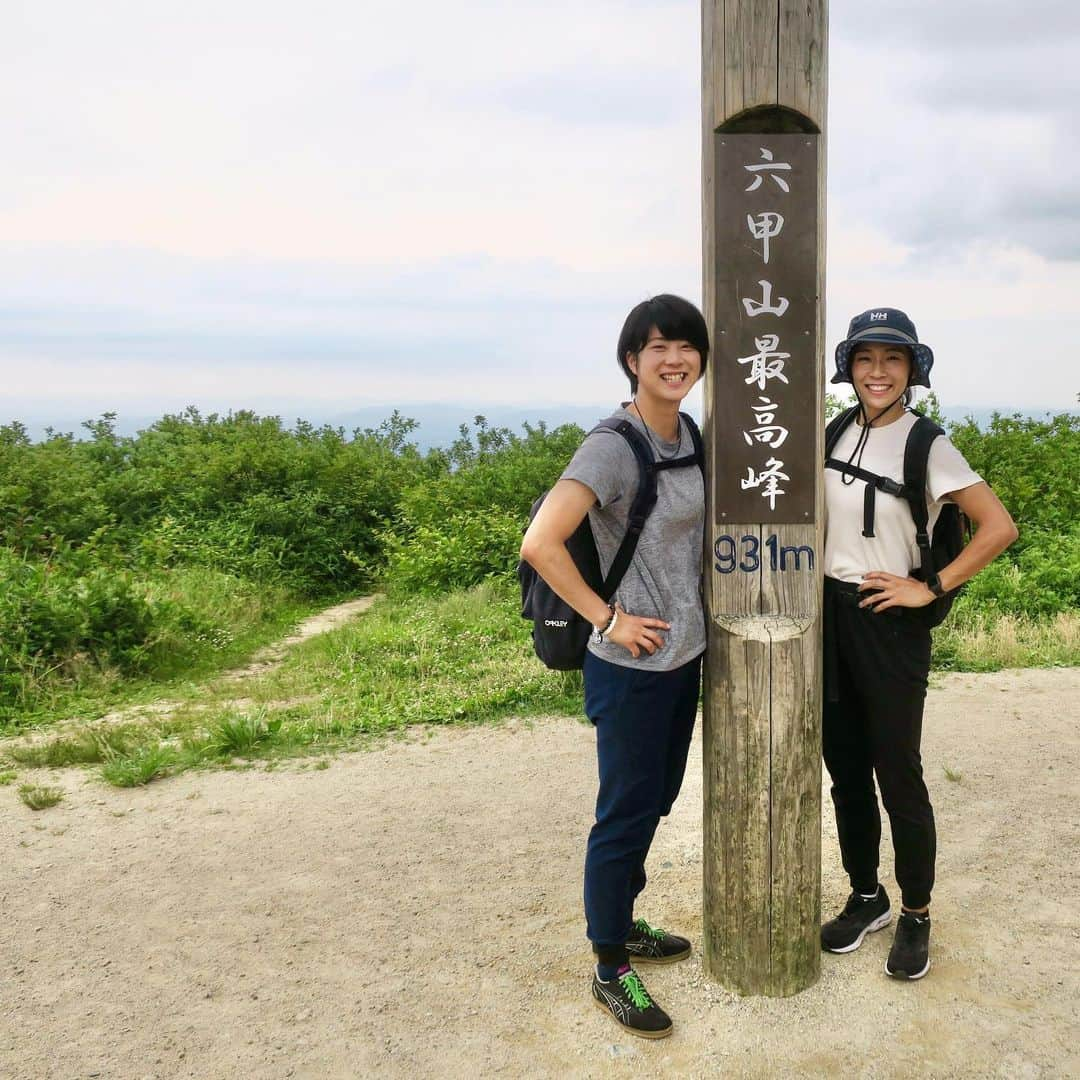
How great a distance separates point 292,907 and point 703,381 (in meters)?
2.46

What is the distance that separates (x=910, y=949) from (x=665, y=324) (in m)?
2.06

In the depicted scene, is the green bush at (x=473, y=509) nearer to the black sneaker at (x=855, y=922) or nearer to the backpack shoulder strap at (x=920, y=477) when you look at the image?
the black sneaker at (x=855, y=922)

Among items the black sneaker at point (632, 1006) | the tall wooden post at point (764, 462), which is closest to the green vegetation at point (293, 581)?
the black sneaker at point (632, 1006)

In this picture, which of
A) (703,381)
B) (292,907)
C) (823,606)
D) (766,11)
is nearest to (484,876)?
(292,907)

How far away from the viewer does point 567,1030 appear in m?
2.94

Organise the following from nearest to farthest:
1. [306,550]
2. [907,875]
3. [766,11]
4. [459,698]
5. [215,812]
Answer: [766,11]
[907,875]
[215,812]
[459,698]
[306,550]

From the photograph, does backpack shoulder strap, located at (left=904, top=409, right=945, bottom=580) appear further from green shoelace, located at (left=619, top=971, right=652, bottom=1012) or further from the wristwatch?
green shoelace, located at (left=619, top=971, right=652, bottom=1012)

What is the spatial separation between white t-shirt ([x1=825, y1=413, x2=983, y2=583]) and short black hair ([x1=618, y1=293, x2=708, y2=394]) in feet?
1.85

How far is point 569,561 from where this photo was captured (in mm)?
2592

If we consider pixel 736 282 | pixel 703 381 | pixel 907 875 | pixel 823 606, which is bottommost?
pixel 907 875

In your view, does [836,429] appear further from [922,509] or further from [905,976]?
[905,976]

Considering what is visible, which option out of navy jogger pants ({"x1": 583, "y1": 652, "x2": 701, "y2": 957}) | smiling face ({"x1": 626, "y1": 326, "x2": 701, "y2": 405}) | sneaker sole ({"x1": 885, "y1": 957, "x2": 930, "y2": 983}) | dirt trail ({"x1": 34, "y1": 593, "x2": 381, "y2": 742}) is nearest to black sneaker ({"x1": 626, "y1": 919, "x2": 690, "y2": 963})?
navy jogger pants ({"x1": 583, "y1": 652, "x2": 701, "y2": 957})

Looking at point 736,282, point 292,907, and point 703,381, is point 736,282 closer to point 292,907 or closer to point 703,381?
point 703,381

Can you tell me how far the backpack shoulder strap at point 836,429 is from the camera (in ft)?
9.75
